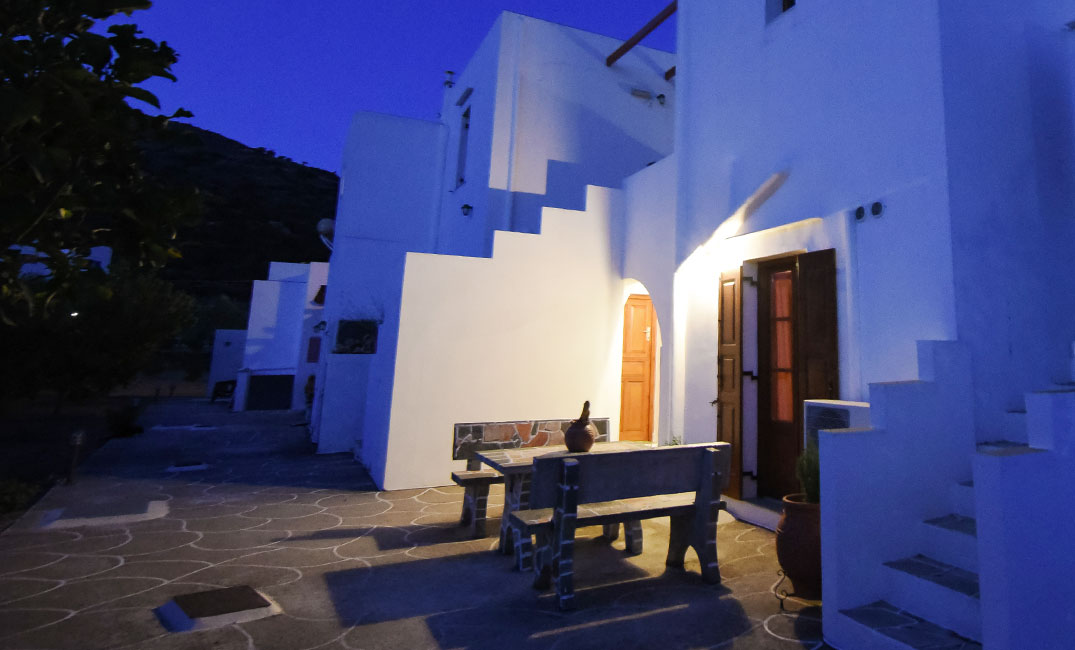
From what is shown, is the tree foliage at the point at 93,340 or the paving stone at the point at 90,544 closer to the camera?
the paving stone at the point at 90,544

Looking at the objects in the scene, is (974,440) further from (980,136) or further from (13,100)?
(13,100)

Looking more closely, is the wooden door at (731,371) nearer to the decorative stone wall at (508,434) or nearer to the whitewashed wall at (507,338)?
the decorative stone wall at (508,434)

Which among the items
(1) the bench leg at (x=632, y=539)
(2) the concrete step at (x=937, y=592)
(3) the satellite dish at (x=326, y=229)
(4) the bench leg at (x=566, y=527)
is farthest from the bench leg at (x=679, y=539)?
(3) the satellite dish at (x=326, y=229)

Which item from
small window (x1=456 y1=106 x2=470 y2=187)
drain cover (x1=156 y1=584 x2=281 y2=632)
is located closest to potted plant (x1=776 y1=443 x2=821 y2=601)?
drain cover (x1=156 y1=584 x2=281 y2=632)

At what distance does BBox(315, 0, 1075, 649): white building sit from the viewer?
2.87 m

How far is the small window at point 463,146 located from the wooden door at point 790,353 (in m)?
7.41

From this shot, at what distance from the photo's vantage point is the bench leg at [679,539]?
3.83 metres

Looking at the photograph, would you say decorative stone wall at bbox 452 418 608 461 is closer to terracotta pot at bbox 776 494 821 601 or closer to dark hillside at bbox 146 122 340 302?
terracotta pot at bbox 776 494 821 601

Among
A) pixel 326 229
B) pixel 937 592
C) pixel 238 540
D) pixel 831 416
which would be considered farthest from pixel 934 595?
pixel 326 229

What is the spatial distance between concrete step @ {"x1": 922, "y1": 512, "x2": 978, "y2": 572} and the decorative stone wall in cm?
278

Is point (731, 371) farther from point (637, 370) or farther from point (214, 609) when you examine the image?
point (214, 609)

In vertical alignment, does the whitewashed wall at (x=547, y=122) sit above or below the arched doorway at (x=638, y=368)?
above

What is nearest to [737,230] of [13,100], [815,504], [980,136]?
[980,136]

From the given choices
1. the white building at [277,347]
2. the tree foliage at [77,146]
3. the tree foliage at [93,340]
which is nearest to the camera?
the tree foliage at [77,146]
